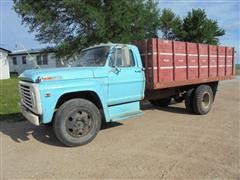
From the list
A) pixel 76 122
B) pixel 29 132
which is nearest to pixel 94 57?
pixel 76 122

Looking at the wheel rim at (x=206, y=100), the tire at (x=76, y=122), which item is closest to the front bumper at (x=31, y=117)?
the tire at (x=76, y=122)

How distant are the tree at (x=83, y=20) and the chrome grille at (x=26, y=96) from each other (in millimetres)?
16149

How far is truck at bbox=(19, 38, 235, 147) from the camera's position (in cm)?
561

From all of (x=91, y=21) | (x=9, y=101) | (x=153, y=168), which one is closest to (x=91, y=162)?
(x=153, y=168)

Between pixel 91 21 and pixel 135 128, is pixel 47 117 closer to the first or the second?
pixel 135 128

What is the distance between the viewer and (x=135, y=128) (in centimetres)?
715

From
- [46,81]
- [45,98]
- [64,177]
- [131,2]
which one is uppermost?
[131,2]

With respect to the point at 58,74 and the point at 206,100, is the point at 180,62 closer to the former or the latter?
the point at 206,100

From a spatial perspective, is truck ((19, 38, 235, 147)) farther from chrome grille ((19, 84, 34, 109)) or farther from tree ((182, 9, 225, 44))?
tree ((182, 9, 225, 44))

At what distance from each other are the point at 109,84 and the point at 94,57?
37.9 inches

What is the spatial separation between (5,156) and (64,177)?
1720mm

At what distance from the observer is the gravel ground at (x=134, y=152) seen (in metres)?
4.55

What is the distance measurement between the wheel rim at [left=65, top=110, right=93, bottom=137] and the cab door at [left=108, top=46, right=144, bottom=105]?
0.72 m

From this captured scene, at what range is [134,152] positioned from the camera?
5.39m
